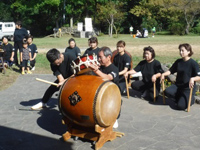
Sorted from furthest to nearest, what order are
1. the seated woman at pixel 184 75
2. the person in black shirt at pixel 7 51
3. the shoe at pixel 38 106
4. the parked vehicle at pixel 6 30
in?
the parked vehicle at pixel 6 30 < the person in black shirt at pixel 7 51 < the shoe at pixel 38 106 < the seated woman at pixel 184 75

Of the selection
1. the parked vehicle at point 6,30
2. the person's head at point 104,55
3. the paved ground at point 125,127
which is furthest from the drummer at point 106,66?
the parked vehicle at point 6,30

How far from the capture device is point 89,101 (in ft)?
14.1

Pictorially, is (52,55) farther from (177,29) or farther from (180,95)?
(177,29)

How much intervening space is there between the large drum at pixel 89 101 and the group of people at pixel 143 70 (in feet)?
1.11

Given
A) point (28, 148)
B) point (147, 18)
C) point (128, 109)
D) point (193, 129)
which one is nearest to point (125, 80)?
point (128, 109)

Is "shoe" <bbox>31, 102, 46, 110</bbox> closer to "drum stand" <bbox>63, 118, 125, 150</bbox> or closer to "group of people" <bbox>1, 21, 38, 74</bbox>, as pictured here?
"drum stand" <bbox>63, 118, 125, 150</bbox>

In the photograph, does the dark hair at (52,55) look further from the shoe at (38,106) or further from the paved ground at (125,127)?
the shoe at (38,106)

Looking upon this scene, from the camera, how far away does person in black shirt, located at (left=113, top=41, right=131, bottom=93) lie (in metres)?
7.65

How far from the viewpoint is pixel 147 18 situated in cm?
4822

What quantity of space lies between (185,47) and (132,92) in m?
2.49

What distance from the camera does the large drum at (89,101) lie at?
4309 mm

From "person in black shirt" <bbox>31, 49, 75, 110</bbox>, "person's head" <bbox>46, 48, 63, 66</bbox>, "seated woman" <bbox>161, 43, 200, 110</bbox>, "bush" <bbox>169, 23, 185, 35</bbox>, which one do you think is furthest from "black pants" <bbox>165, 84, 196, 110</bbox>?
"bush" <bbox>169, 23, 185, 35</bbox>

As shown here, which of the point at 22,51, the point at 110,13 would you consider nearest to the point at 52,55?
the point at 22,51

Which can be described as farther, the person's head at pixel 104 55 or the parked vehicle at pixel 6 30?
the parked vehicle at pixel 6 30
